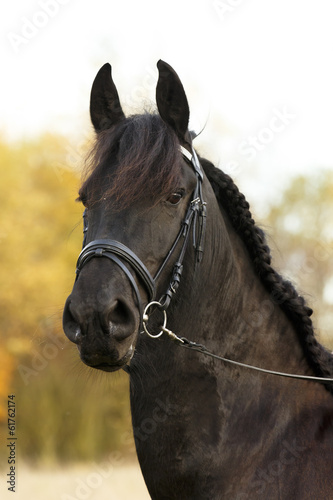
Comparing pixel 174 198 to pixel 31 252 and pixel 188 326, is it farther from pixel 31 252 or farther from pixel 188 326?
pixel 31 252

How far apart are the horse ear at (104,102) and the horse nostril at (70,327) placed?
1.66m

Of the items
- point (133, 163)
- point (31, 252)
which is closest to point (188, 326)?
point (133, 163)

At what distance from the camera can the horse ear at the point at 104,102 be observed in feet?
14.0

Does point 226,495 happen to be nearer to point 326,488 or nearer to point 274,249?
point 326,488

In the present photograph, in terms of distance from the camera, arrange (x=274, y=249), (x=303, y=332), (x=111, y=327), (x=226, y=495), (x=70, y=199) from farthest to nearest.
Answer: (x=70, y=199)
(x=274, y=249)
(x=303, y=332)
(x=226, y=495)
(x=111, y=327)

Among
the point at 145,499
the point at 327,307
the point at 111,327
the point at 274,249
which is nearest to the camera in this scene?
the point at 111,327

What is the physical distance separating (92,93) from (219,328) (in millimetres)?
2056

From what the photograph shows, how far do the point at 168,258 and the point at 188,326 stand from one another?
1.83 ft

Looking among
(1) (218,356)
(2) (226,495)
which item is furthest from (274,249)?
(2) (226,495)

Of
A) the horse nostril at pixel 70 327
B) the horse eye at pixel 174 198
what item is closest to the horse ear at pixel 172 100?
the horse eye at pixel 174 198

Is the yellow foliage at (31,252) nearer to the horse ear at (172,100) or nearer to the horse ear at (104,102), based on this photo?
the horse ear at (104,102)

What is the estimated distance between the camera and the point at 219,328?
403 cm

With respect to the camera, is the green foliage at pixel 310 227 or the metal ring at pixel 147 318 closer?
the metal ring at pixel 147 318

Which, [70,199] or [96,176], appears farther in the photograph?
[70,199]
